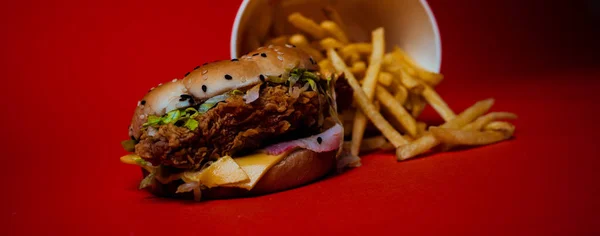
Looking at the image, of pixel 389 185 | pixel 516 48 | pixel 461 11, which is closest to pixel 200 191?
pixel 389 185

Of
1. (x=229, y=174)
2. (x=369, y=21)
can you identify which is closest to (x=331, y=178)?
(x=229, y=174)

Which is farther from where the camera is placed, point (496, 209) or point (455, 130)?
point (455, 130)

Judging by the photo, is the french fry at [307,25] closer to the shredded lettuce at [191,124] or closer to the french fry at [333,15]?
the french fry at [333,15]

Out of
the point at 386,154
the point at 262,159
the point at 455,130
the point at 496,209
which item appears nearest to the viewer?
the point at 496,209

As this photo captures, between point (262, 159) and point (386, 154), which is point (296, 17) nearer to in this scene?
point (386, 154)

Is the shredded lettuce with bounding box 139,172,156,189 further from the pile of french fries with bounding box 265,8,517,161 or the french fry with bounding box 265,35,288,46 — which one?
the french fry with bounding box 265,35,288,46

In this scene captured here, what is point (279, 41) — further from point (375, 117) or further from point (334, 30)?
point (375, 117)

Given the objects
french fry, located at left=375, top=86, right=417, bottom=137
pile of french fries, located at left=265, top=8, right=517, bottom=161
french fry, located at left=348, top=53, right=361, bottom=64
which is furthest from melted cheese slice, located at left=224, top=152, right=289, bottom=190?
french fry, located at left=348, top=53, right=361, bottom=64
